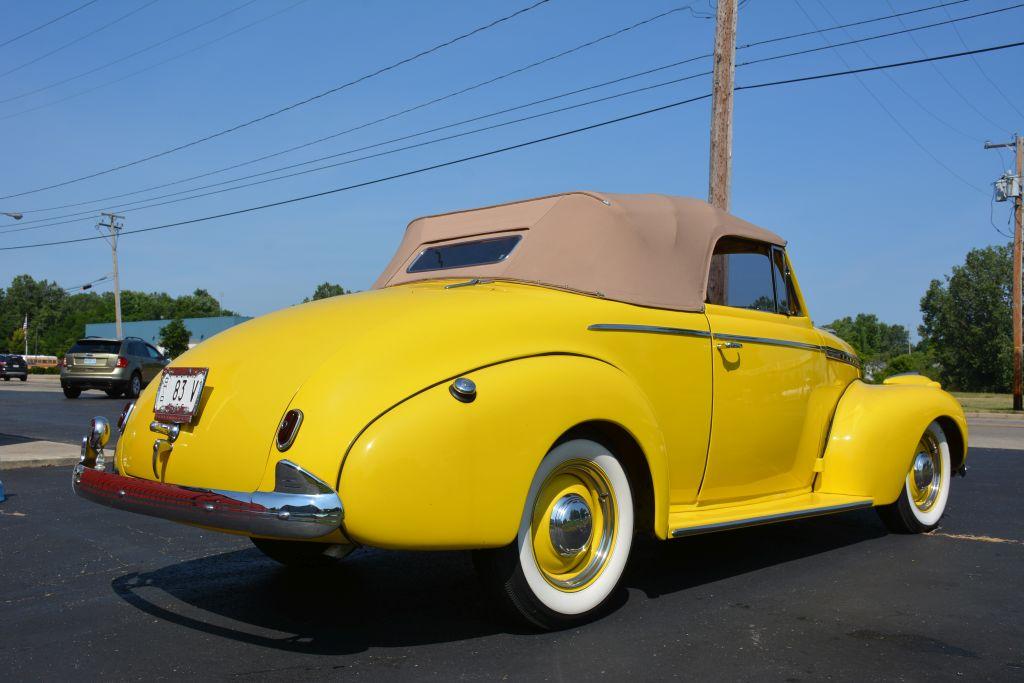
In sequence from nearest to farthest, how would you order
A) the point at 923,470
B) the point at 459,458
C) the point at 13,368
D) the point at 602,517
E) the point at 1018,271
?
the point at 459,458
the point at 602,517
the point at 923,470
the point at 1018,271
the point at 13,368

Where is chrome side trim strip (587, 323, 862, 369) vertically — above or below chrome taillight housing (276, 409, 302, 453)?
above

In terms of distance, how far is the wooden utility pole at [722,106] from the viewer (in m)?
12.0

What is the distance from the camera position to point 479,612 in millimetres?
3762

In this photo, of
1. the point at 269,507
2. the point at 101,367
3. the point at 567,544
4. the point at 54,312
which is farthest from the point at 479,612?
the point at 54,312

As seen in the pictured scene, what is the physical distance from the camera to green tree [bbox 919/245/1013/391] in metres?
61.4

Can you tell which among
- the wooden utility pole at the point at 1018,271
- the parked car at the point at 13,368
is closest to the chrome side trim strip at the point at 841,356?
the wooden utility pole at the point at 1018,271

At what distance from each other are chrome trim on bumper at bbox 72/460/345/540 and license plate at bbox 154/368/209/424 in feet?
1.16

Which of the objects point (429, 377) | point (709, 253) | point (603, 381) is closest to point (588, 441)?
point (603, 381)

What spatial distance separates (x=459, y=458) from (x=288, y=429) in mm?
610

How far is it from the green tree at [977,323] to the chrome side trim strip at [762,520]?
6251 cm

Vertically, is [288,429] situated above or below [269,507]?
above

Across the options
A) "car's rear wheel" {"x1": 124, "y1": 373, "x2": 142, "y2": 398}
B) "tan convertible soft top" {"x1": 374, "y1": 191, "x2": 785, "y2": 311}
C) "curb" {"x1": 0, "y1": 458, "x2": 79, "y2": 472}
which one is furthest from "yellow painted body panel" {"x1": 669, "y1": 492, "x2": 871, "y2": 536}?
"car's rear wheel" {"x1": 124, "y1": 373, "x2": 142, "y2": 398}

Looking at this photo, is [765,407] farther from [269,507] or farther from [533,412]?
[269,507]

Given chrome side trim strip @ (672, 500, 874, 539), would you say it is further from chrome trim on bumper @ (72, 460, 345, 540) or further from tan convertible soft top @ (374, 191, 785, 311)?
chrome trim on bumper @ (72, 460, 345, 540)
